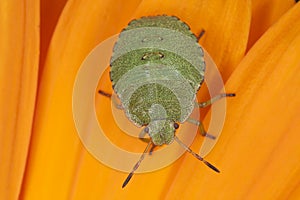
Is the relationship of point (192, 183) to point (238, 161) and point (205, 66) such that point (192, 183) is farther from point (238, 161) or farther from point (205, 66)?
point (205, 66)

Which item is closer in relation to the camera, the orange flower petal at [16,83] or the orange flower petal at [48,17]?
the orange flower petal at [16,83]

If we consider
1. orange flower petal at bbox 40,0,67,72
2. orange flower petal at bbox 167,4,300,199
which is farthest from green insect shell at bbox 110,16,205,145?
orange flower petal at bbox 40,0,67,72

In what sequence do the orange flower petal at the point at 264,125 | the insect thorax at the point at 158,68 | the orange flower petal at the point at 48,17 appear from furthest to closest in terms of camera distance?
Answer: the orange flower petal at the point at 48,17 → the insect thorax at the point at 158,68 → the orange flower petal at the point at 264,125

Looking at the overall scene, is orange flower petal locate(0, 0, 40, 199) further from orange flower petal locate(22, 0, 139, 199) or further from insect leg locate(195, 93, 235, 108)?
insect leg locate(195, 93, 235, 108)

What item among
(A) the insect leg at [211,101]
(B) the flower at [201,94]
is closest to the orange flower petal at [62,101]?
(B) the flower at [201,94]

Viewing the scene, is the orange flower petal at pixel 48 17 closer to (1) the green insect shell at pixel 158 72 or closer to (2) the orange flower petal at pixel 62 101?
(2) the orange flower petal at pixel 62 101

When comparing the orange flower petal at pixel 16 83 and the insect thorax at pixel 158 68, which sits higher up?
the insect thorax at pixel 158 68

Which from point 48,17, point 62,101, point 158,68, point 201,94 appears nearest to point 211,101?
point 201,94

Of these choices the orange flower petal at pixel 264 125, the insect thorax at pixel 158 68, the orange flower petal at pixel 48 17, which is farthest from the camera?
the orange flower petal at pixel 48 17

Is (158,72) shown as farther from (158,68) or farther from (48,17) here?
(48,17)
